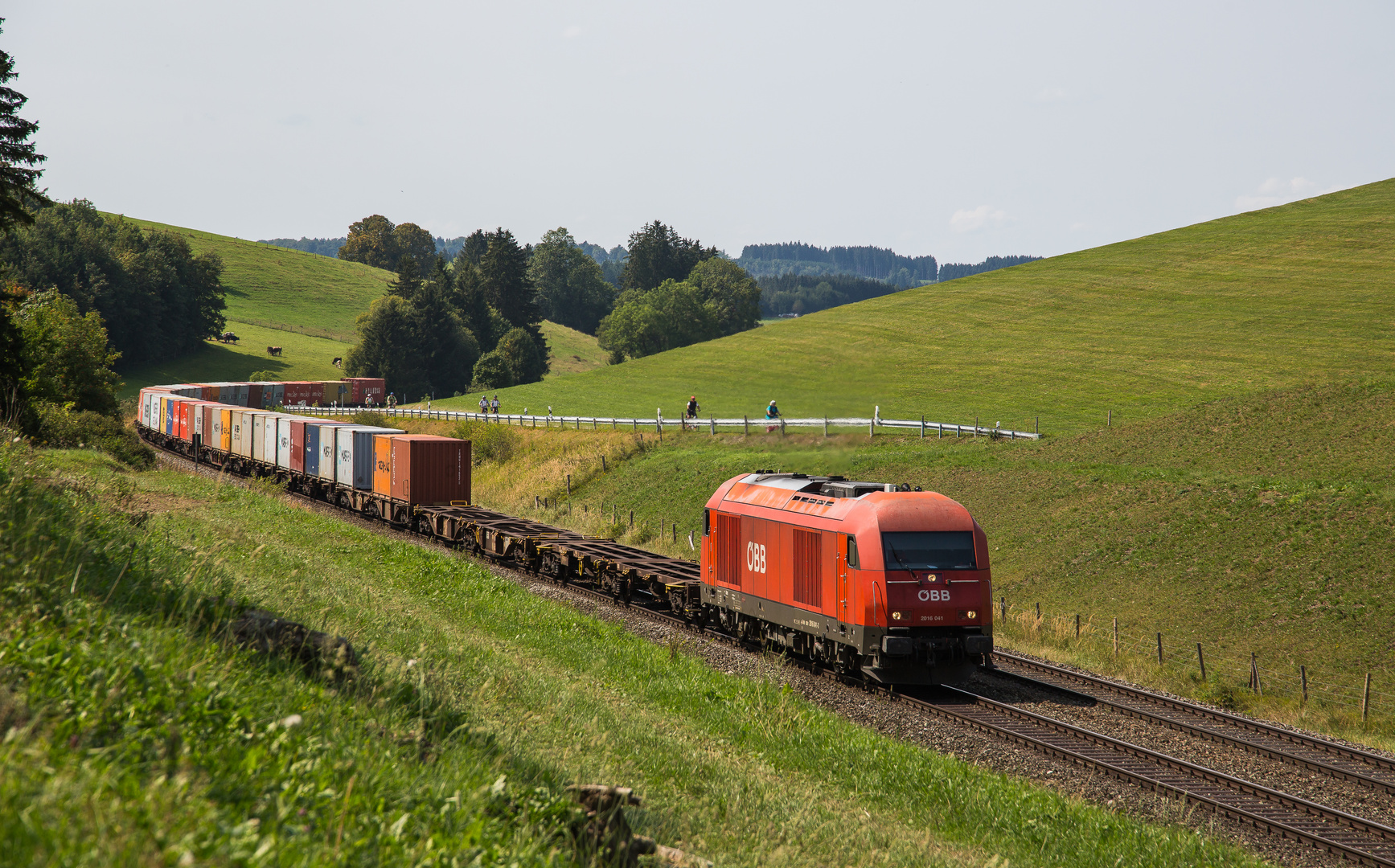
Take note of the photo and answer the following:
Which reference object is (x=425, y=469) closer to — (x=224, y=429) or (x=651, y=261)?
(x=224, y=429)

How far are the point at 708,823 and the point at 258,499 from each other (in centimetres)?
2688

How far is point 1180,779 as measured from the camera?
44.2 feet

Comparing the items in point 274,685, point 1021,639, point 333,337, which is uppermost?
point 333,337

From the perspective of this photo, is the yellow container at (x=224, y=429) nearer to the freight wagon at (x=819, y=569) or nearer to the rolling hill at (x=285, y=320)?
the freight wagon at (x=819, y=569)

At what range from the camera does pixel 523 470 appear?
51.0 metres

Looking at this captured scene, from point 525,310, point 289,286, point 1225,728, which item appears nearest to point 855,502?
point 1225,728

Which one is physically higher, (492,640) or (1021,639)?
(492,640)

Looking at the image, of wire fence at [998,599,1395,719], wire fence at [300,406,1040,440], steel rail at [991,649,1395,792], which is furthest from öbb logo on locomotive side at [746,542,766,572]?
wire fence at [300,406,1040,440]

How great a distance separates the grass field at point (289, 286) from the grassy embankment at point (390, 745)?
12350 cm

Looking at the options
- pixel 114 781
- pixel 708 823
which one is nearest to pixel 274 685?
pixel 114 781

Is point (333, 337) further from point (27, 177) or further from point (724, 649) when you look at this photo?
point (724, 649)

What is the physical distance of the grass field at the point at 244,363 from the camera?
10000 cm

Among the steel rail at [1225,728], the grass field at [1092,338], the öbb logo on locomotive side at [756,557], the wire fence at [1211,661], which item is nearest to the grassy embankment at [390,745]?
the öbb logo on locomotive side at [756,557]

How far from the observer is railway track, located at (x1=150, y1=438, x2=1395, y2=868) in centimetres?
1182
